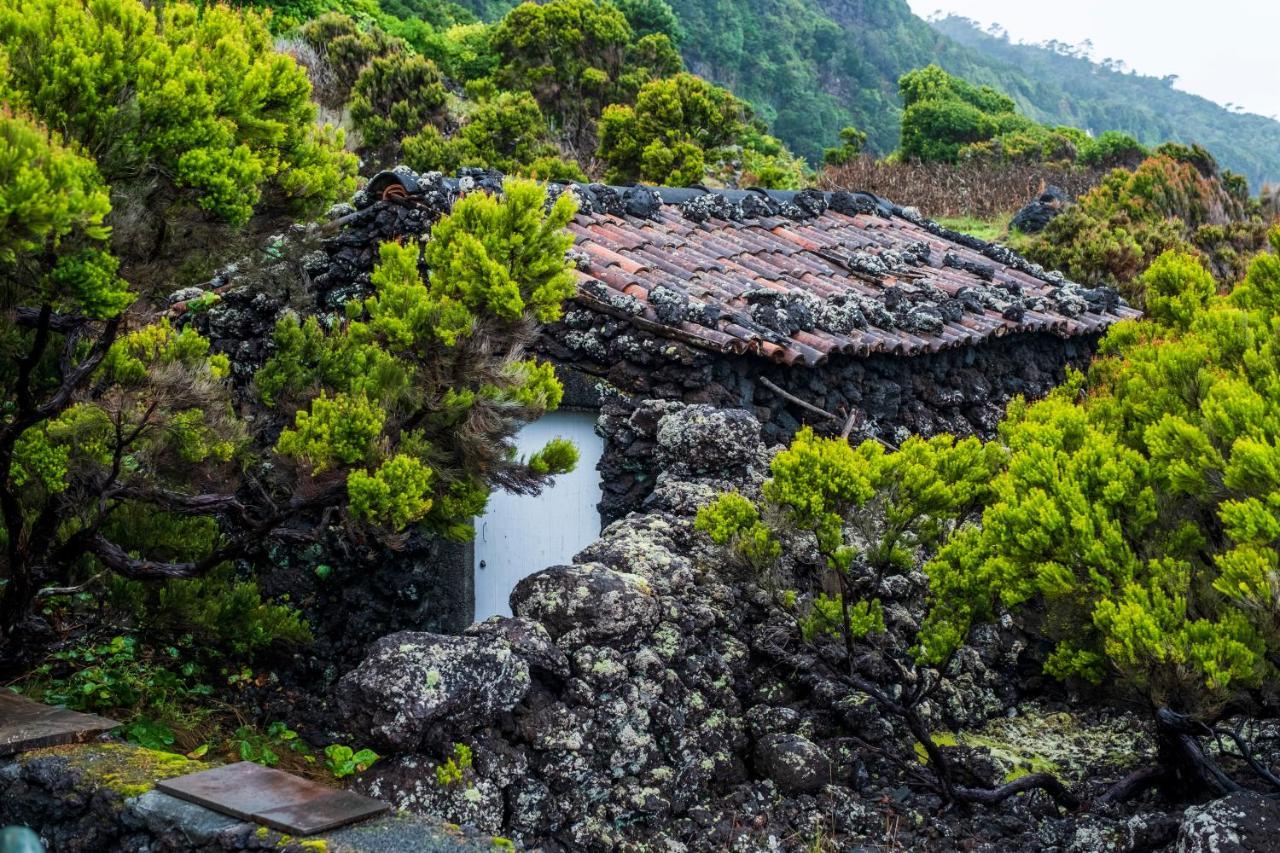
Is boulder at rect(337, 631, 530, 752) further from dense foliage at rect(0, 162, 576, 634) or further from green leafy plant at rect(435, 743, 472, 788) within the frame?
dense foliage at rect(0, 162, 576, 634)

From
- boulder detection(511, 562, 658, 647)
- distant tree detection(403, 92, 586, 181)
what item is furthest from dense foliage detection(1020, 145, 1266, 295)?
boulder detection(511, 562, 658, 647)

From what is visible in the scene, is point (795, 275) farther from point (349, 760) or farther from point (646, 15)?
point (646, 15)

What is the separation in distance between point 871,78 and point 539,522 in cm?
5430

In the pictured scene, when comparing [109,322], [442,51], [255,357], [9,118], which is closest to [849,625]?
[109,322]

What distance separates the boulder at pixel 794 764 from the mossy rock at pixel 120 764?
264 centimetres

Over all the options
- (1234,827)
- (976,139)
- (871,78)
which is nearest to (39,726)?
(1234,827)

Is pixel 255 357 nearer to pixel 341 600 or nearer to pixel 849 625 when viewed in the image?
pixel 341 600

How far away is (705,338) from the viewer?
762cm

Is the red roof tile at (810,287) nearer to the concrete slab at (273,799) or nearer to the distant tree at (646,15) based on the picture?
the concrete slab at (273,799)

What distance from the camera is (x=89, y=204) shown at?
12.2ft

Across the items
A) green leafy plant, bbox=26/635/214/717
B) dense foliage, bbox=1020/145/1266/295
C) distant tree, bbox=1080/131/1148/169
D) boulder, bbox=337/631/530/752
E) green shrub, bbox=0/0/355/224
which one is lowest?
green leafy plant, bbox=26/635/214/717

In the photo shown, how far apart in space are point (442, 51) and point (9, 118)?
78.4 ft

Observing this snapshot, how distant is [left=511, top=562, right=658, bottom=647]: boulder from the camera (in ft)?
18.2

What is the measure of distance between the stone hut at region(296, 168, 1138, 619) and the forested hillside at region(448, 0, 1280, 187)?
22536 mm
